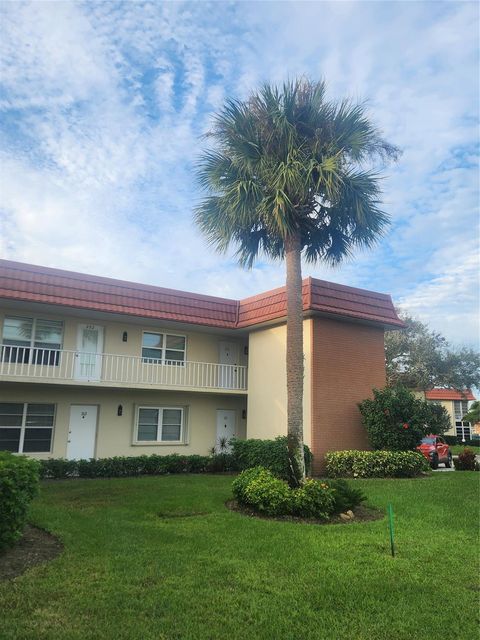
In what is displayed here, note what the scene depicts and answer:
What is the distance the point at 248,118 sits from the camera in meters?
11.6

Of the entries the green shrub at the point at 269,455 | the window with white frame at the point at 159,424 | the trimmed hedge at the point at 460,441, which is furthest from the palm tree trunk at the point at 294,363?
the trimmed hedge at the point at 460,441

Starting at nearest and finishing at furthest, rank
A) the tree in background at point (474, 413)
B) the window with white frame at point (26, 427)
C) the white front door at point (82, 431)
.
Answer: the window with white frame at point (26, 427) < the white front door at point (82, 431) < the tree in background at point (474, 413)

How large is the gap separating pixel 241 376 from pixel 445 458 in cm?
1088

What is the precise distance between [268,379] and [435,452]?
9.42 metres

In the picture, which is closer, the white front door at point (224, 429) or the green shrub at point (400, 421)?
the green shrub at point (400, 421)

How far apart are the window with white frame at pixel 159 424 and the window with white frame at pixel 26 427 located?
127 inches

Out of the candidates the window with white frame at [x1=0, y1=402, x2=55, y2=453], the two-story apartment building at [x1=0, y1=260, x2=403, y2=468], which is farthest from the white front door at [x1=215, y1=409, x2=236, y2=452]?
the window with white frame at [x1=0, y1=402, x2=55, y2=453]

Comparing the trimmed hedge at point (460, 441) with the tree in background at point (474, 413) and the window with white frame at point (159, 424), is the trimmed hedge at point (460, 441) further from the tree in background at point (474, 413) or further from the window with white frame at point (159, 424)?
the window with white frame at point (159, 424)

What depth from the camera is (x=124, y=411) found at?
17891 millimetres

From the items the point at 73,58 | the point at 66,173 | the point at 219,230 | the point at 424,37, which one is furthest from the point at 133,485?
the point at 424,37

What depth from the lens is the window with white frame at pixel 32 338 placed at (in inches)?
631

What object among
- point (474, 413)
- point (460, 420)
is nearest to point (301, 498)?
point (474, 413)

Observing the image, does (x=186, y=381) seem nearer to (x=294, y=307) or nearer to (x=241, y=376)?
(x=241, y=376)

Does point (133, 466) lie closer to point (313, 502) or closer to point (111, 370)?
point (111, 370)
